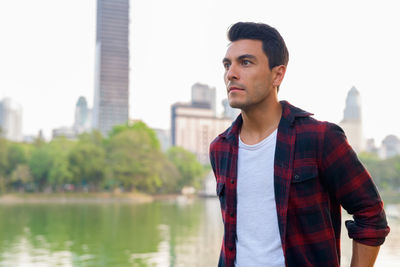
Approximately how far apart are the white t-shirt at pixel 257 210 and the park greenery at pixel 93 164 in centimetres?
5038

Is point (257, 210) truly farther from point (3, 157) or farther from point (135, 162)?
point (3, 157)

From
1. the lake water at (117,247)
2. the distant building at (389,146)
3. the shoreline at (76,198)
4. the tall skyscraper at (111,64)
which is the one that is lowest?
the shoreline at (76,198)

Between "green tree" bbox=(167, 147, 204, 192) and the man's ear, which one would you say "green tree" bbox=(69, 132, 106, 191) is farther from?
the man's ear

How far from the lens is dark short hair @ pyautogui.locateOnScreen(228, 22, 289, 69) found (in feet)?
6.23

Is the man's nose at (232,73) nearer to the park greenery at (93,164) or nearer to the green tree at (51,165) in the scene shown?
the park greenery at (93,164)

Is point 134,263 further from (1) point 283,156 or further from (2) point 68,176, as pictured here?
(2) point 68,176

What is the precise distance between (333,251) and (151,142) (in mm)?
56742

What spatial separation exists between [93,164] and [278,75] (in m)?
50.4

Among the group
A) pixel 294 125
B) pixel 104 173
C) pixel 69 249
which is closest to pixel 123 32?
pixel 104 173

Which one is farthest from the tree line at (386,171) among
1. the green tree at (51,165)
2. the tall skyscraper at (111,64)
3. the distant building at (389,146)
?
the distant building at (389,146)

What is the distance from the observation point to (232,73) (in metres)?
1.89

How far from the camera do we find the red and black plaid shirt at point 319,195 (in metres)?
1.73

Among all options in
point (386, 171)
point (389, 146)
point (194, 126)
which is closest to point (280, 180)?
point (386, 171)

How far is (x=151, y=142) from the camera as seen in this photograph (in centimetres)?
5812
